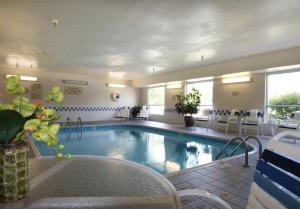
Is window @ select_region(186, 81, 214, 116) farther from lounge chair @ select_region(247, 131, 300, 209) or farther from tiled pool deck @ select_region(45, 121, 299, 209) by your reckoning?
lounge chair @ select_region(247, 131, 300, 209)

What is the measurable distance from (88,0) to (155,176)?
2759 mm

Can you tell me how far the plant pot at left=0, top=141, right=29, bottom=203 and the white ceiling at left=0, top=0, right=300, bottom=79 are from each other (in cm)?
275

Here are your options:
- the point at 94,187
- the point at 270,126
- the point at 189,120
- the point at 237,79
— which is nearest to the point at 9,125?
the point at 94,187

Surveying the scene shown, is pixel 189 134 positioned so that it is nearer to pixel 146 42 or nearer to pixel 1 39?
pixel 146 42

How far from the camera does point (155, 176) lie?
3.71 feet

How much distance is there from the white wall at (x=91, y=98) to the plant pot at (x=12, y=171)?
9.21 metres

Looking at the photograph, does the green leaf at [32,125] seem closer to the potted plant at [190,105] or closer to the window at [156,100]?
the potted plant at [190,105]

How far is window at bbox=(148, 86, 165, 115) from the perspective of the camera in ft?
35.5

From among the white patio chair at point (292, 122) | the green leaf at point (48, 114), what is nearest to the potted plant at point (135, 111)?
the white patio chair at point (292, 122)

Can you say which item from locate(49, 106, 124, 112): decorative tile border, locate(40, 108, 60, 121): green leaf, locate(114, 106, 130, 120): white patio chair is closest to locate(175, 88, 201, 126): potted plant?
locate(114, 106, 130, 120): white patio chair

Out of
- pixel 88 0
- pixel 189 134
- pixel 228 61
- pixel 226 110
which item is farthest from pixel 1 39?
pixel 226 110

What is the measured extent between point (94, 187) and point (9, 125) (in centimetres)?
48

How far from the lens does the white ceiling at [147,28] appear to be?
3.04 meters

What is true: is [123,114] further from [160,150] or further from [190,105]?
[160,150]
